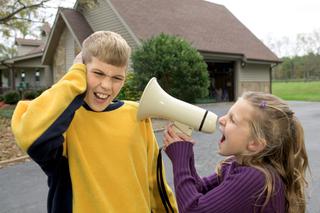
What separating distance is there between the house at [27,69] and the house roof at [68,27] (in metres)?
0.87

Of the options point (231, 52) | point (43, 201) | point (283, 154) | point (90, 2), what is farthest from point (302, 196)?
point (231, 52)

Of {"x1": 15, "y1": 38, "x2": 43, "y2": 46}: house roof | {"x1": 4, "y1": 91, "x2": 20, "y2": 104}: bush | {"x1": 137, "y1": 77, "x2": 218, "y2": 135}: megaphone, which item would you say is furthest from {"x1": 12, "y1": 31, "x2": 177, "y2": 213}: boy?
{"x1": 15, "y1": 38, "x2": 43, "y2": 46}: house roof

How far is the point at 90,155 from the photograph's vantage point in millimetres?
1593

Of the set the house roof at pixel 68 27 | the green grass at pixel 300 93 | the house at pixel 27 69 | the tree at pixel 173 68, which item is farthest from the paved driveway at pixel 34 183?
the green grass at pixel 300 93

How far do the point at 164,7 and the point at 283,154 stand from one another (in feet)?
66.9

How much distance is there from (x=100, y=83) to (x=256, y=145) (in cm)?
74

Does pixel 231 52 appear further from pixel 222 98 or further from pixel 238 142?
pixel 238 142

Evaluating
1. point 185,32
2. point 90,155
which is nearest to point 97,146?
point 90,155

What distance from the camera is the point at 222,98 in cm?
2394

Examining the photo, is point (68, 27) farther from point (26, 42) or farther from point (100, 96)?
point (26, 42)

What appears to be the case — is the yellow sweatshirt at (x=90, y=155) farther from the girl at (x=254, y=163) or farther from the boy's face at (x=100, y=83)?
the girl at (x=254, y=163)

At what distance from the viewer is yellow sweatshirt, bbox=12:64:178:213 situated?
146 cm

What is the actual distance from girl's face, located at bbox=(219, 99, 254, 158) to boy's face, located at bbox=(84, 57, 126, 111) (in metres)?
0.54

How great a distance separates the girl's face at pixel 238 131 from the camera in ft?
5.17
